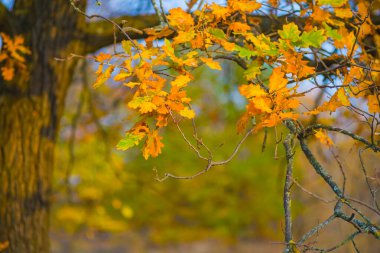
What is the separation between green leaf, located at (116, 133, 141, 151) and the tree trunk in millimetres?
2399

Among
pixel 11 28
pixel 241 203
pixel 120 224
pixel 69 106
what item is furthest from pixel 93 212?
pixel 11 28

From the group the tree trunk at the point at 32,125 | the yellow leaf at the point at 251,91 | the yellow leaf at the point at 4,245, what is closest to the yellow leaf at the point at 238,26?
the yellow leaf at the point at 251,91

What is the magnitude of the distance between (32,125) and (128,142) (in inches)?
96.4

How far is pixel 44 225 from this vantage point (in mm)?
4656

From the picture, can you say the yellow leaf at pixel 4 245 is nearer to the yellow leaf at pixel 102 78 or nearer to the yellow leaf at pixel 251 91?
the yellow leaf at pixel 102 78

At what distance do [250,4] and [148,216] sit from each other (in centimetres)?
1014

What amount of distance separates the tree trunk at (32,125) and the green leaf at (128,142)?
7.87 feet

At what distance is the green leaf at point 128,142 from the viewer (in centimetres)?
232

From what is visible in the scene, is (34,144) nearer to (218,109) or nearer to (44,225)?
(44,225)

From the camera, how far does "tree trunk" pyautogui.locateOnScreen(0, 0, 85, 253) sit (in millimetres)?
4480

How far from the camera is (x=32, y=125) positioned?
4559 mm

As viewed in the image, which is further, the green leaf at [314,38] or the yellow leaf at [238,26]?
the yellow leaf at [238,26]

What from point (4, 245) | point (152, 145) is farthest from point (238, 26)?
point (4, 245)

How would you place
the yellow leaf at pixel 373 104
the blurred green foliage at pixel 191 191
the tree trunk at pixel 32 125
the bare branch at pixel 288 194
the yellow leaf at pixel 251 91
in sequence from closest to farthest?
the yellow leaf at pixel 251 91 → the bare branch at pixel 288 194 → the yellow leaf at pixel 373 104 → the tree trunk at pixel 32 125 → the blurred green foliage at pixel 191 191
